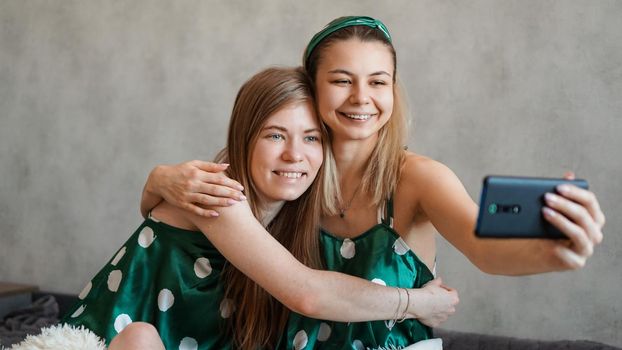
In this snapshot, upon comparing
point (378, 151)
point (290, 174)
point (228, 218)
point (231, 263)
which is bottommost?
point (231, 263)

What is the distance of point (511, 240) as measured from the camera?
124cm

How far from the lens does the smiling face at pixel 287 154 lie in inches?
68.0

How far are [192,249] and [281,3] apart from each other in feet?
4.55

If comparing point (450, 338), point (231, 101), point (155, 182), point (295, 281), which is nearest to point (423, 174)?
point (295, 281)

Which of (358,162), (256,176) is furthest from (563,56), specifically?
(256,176)

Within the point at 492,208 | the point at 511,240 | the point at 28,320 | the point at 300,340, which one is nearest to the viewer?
the point at 492,208

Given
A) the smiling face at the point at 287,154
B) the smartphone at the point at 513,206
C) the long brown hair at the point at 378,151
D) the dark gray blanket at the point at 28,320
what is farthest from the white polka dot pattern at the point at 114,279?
the smartphone at the point at 513,206

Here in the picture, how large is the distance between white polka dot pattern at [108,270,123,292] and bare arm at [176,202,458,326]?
279 millimetres

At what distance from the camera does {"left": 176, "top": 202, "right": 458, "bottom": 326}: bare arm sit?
5.12ft

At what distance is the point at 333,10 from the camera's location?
2.79m

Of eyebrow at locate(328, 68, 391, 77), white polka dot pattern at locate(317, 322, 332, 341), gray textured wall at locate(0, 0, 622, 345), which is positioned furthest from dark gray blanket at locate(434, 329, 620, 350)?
eyebrow at locate(328, 68, 391, 77)

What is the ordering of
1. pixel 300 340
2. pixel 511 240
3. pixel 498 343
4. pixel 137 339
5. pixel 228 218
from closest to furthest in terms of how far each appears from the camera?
pixel 511 240 → pixel 137 339 → pixel 228 218 → pixel 300 340 → pixel 498 343

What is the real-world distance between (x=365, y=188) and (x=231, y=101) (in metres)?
1.29

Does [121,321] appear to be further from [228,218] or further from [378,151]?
[378,151]
